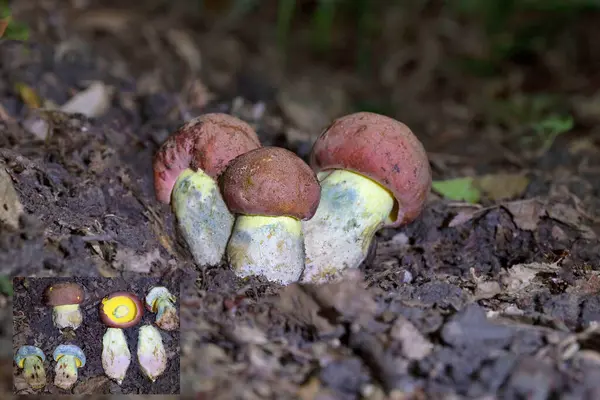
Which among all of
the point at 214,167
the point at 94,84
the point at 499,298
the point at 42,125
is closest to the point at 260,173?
the point at 214,167

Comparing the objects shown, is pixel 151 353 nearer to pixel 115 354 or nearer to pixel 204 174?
pixel 115 354

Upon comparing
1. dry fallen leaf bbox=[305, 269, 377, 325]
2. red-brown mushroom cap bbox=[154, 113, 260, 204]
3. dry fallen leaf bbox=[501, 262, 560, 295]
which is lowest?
dry fallen leaf bbox=[501, 262, 560, 295]

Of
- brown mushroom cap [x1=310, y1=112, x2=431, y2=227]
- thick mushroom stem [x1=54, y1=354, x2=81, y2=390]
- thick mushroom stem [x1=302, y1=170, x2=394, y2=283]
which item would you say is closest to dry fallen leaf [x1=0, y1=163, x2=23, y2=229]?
thick mushroom stem [x1=54, y1=354, x2=81, y2=390]

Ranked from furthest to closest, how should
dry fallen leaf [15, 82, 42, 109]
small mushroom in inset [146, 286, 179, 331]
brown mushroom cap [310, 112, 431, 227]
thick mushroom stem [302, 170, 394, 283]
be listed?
dry fallen leaf [15, 82, 42, 109]
thick mushroom stem [302, 170, 394, 283]
brown mushroom cap [310, 112, 431, 227]
small mushroom in inset [146, 286, 179, 331]

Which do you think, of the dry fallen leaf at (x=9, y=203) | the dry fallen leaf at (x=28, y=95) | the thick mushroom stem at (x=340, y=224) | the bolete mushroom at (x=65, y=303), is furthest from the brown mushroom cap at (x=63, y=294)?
the dry fallen leaf at (x=28, y=95)

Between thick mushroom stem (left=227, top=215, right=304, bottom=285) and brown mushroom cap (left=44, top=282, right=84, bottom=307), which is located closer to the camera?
brown mushroom cap (left=44, top=282, right=84, bottom=307)

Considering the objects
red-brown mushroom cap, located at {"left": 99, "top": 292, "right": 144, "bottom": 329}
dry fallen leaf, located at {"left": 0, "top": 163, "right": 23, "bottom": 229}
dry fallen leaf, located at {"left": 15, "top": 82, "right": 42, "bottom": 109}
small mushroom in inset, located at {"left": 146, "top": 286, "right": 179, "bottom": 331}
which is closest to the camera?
small mushroom in inset, located at {"left": 146, "top": 286, "right": 179, "bottom": 331}

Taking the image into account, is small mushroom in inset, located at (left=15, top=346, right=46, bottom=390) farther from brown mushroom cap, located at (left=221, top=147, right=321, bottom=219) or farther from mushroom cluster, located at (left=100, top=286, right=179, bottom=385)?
brown mushroom cap, located at (left=221, top=147, right=321, bottom=219)
